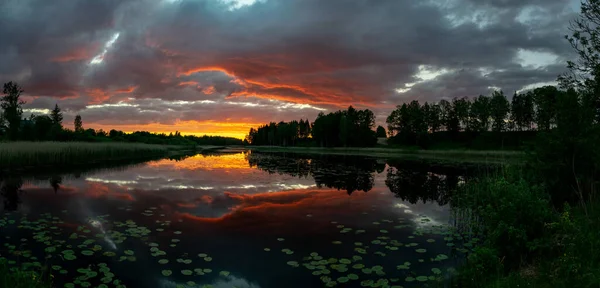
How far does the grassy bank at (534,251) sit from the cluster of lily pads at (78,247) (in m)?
5.32

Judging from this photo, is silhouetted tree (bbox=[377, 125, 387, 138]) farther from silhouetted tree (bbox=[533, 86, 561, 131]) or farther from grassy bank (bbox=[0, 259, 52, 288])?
grassy bank (bbox=[0, 259, 52, 288])

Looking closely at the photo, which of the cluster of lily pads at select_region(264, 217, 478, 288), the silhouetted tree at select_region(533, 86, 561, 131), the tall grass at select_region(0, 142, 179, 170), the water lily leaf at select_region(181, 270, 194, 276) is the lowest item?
the cluster of lily pads at select_region(264, 217, 478, 288)

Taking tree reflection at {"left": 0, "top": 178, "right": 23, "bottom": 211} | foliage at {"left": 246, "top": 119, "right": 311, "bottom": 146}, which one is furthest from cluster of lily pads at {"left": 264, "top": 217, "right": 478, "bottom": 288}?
foliage at {"left": 246, "top": 119, "right": 311, "bottom": 146}

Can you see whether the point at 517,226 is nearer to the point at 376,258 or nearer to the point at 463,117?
the point at 376,258

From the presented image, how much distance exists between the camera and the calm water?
22.4ft

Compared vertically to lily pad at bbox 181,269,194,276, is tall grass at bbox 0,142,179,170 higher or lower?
higher

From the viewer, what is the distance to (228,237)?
31.6 feet

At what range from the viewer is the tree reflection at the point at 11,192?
1276 cm

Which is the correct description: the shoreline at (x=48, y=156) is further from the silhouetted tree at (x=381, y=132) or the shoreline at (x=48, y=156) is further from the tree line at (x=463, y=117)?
the silhouetted tree at (x=381, y=132)

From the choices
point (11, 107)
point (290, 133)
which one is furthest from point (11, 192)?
point (290, 133)

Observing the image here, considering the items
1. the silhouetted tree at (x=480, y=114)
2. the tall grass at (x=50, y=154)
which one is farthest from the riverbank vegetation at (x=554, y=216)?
the silhouetted tree at (x=480, y=114)

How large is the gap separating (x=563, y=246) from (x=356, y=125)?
112m

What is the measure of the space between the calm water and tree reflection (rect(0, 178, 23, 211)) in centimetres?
4

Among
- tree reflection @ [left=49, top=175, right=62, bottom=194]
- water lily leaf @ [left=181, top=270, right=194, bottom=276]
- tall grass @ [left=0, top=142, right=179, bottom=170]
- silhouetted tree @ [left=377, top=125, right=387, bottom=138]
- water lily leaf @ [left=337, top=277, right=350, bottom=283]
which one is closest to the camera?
water lily leaf @ [left=337, top=277, right=350, bottom=283]
